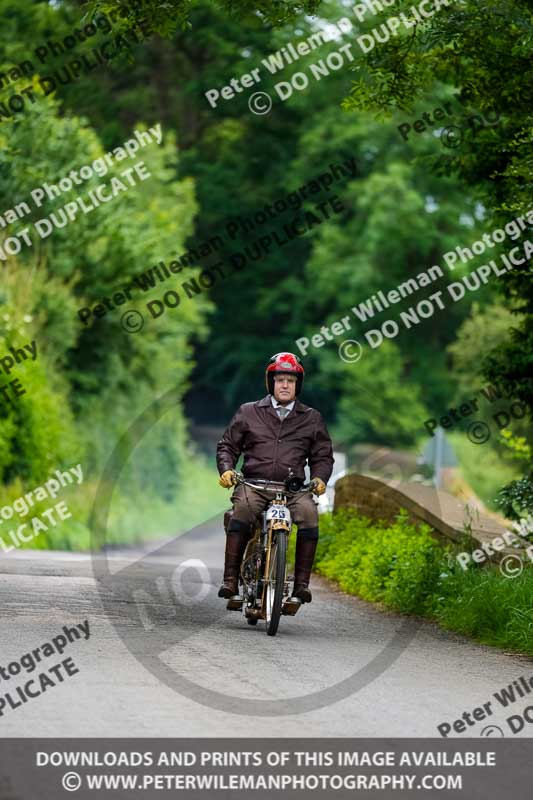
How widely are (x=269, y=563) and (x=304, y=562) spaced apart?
1.32 feet

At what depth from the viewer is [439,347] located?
202 feet

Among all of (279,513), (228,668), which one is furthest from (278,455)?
(228,668)

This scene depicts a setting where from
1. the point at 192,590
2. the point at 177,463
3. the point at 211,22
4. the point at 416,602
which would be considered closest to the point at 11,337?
the point at 192,590

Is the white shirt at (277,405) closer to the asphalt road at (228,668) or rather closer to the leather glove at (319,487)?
the leather glove at (319,487)

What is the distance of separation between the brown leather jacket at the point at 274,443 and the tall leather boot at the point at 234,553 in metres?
0.40

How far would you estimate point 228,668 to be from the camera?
364 inches

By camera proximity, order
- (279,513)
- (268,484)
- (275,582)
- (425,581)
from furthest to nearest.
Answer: (425,581)
(268,484)
(279,513)
(275,582)

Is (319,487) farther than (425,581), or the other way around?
(425,581)

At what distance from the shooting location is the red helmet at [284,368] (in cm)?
1137

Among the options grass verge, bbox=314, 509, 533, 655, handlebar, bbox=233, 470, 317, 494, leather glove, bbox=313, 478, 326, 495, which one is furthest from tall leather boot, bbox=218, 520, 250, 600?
grass verge, bbox=314, 509, 533, 655

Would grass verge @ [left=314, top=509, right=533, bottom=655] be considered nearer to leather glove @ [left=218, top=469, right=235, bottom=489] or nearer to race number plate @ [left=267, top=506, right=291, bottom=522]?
race number plate @ [left=267, top=506, right=291, bottom=522]

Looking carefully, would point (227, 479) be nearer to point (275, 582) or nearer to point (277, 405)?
point (277, 405)
